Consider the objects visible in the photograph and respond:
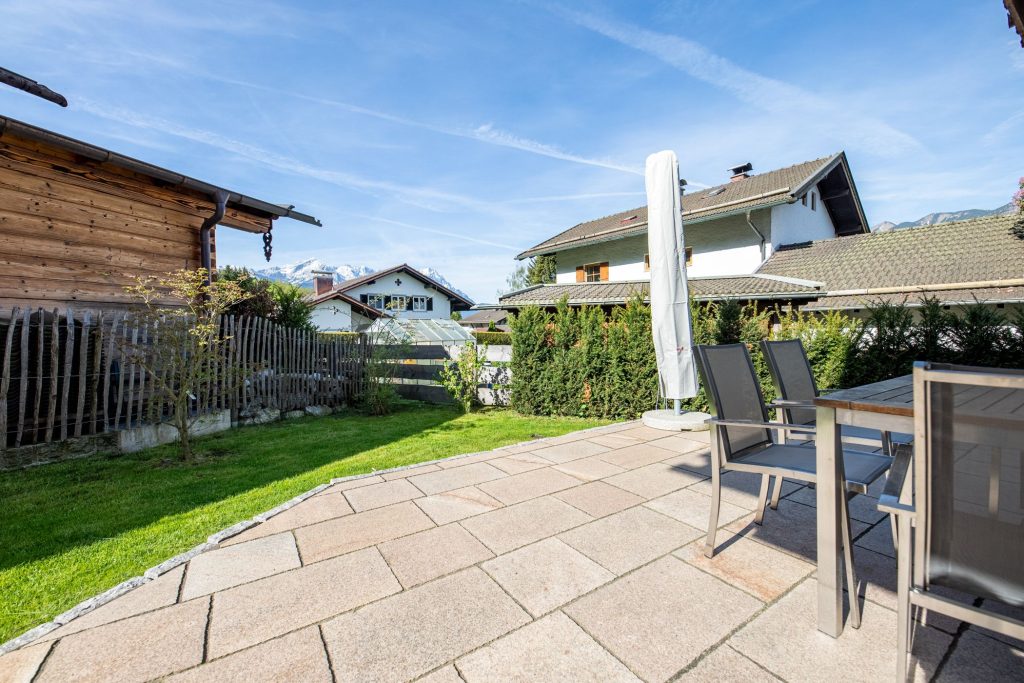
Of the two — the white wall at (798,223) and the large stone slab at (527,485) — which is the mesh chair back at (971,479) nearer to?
the large stone slab at (527,485)

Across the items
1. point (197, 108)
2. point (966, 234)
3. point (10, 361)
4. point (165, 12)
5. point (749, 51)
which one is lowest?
point (10, 361)

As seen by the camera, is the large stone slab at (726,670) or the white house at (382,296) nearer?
the large stone slab at (726,670)

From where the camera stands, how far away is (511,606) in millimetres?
1756

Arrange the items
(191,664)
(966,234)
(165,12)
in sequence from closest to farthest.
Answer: (191,664)
(165,12)
(966,234)

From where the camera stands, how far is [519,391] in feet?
22.6

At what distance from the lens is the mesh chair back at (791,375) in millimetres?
2637

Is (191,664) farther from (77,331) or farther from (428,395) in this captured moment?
(428,395)

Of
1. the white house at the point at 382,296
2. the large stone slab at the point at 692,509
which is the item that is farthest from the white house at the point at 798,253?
the white house at the point at 382,296

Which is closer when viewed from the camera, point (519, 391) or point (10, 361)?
point (10, 361)

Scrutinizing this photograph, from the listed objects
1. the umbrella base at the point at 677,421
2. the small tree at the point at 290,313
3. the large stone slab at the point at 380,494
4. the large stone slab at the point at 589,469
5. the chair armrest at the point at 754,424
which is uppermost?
the small tree at the point at 290,313

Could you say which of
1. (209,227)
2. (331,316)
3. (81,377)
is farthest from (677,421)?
(331,316)

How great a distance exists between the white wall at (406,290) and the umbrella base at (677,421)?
67.5 ft

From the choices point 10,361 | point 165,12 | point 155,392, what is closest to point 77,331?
point 10,361

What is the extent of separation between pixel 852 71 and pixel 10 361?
1267 centimetres
